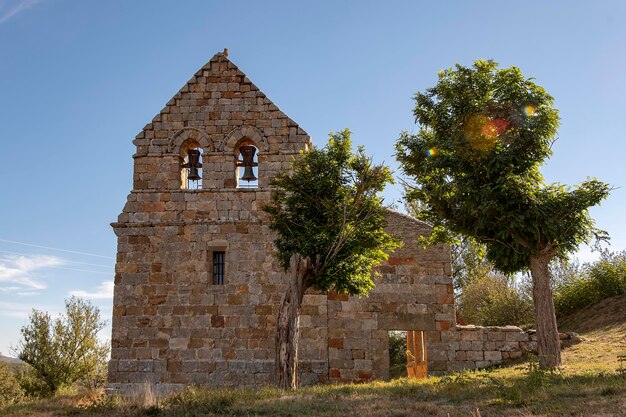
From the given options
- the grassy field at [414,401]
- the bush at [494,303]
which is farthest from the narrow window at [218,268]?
the bush at [494,303]

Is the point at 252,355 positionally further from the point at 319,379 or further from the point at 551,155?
the point at 551,155

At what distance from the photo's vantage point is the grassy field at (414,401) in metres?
8.22

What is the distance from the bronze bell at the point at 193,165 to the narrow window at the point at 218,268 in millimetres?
2262

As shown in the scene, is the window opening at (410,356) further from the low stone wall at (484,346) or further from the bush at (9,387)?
the bush at (9,387)

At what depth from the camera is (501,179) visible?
41.0 feet

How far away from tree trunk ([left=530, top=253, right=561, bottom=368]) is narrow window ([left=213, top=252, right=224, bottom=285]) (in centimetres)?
780

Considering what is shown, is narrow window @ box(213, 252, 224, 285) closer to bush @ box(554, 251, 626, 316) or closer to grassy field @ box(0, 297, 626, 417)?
grassy field @ box(0, 297, 626, 417)

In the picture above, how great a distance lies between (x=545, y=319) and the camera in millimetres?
12391


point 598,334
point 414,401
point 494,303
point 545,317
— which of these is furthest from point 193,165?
point 494,303

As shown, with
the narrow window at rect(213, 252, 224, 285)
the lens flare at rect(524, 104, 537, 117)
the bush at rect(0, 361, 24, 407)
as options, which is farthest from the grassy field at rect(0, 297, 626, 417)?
the bush at rect(0, 361, 24, 407)

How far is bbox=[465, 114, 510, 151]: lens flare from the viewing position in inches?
517

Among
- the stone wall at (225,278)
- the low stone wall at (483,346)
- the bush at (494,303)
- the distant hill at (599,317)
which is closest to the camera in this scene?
the stone wall at (225,278)

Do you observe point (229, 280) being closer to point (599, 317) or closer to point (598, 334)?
point (598, 334)

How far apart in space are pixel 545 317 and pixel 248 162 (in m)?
8.45
